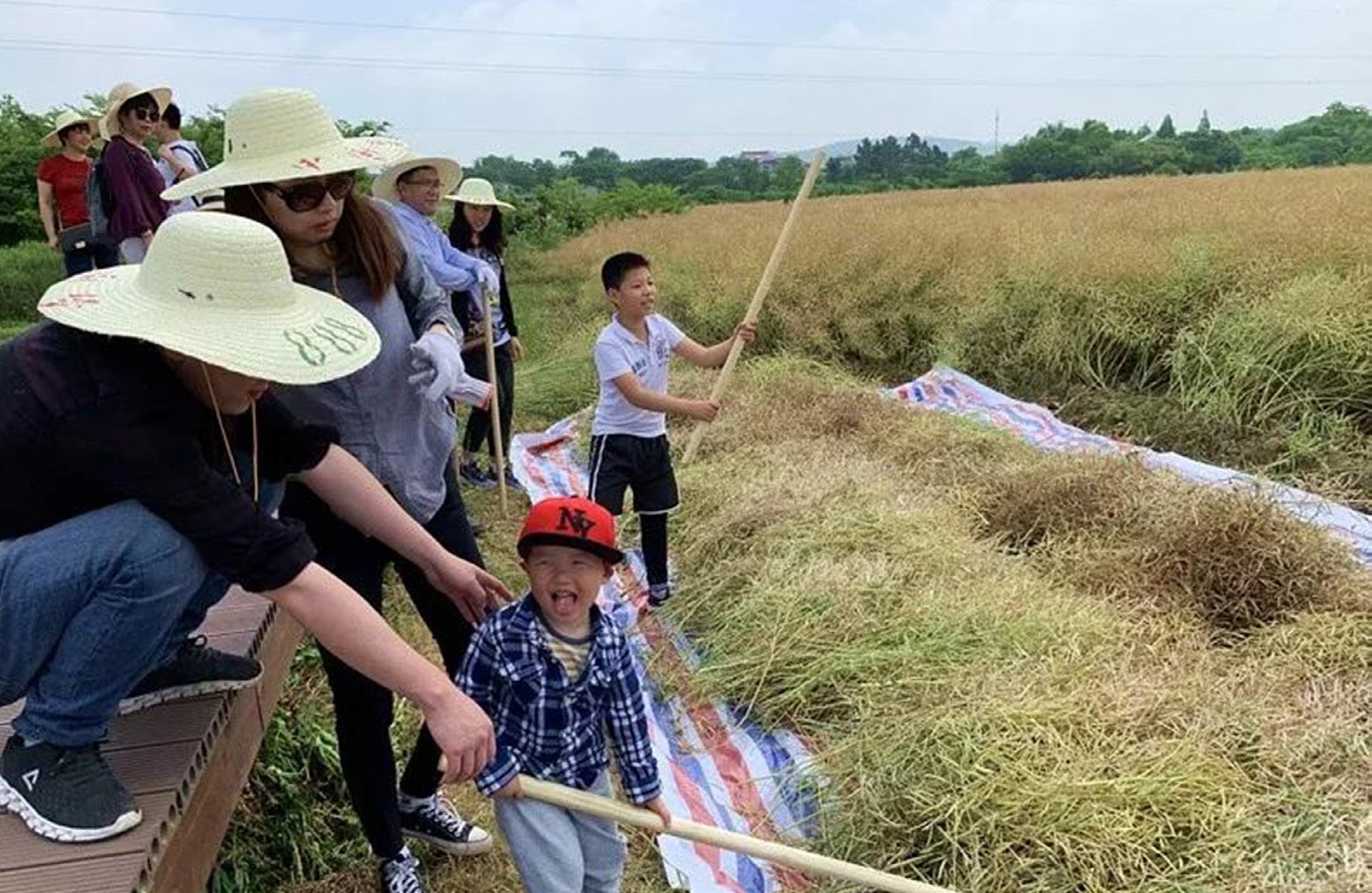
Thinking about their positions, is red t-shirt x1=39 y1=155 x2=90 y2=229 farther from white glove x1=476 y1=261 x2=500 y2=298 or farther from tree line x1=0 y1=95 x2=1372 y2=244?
tree line x1=0 y1=95 x2=1372 y2=244

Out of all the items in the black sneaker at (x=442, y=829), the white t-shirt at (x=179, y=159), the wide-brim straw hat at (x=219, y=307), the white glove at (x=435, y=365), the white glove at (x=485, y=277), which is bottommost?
the black sneaker at (x=442, y=829)

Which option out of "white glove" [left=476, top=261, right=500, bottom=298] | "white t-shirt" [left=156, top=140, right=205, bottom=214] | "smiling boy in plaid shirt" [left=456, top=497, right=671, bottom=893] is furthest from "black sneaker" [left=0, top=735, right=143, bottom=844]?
"white t-shirt" [left=156, top=140, right=205, bottom=214]

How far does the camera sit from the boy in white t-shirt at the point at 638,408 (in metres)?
3.42

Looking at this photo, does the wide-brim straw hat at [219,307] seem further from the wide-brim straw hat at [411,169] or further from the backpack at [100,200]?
the backpack at [100,200]

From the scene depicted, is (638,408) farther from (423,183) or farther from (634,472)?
(423,183)

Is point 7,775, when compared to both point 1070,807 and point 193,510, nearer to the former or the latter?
point 193,510

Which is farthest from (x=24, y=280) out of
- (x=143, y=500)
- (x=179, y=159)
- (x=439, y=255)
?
(x=143, y=500)

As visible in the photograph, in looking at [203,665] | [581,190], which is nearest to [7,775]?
[203,665]

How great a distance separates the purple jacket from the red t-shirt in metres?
2.82

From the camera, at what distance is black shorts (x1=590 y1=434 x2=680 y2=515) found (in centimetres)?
357

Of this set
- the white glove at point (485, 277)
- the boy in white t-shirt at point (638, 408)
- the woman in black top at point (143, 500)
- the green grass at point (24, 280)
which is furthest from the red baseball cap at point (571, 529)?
the green grass at point (24, 280)

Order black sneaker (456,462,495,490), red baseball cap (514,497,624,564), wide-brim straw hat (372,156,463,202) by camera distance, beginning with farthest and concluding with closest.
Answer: black sneaker (456,462,495,490), wide-brim straw hat (372,156,463,202), red baseball cap (514,497,624,564)

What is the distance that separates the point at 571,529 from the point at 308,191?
0.76 meters

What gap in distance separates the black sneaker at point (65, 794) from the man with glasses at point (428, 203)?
9.12ft
